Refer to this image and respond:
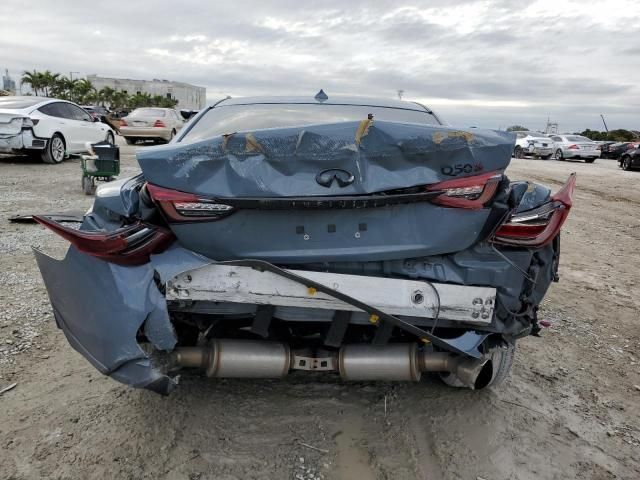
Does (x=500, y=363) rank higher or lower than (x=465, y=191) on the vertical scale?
lower

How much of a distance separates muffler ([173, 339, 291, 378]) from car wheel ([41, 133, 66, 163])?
11.8 m

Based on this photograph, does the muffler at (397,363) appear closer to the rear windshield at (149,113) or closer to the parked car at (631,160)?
the rear windshield at (149,113)

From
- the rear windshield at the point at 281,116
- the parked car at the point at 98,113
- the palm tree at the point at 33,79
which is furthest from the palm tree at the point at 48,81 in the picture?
the rear windshield at the point at 281,116

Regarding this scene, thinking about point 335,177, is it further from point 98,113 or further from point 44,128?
point 98,113

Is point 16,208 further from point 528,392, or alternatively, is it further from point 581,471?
point 581,471

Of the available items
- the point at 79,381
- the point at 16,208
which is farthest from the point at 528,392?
the point at 16,208

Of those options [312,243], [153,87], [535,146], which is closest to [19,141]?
[312,243]

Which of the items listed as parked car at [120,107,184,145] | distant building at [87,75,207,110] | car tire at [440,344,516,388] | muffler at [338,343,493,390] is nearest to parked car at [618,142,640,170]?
parked car at [120,107,184,145]

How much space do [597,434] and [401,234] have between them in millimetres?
1586

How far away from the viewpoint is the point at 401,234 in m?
2.55

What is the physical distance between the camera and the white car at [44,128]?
11695 millimetres

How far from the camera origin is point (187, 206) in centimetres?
248

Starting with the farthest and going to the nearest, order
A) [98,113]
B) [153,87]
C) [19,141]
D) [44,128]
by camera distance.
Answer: [153,87], [98,113], [44,128], [19,141]

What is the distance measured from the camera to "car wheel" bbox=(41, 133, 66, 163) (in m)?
12.9
